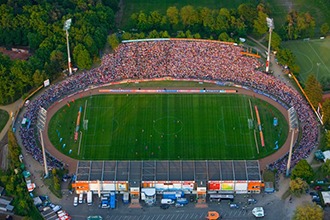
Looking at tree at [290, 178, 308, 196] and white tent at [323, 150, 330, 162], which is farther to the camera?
white tent at [323, 150, 330, 162]

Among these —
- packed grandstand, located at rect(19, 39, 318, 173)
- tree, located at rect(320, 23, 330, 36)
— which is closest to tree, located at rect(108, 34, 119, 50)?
packed grandstand, located at rect(19, 39, 318, 173)

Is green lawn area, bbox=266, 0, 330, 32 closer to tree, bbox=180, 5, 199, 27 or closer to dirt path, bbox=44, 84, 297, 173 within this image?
tree, bbox=180, 5, 199, 27

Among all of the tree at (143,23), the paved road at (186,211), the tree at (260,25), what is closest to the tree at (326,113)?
the paved road at (186,211)

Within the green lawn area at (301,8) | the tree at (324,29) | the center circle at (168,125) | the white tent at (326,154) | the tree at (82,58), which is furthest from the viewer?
the green lawn area at (301,8)

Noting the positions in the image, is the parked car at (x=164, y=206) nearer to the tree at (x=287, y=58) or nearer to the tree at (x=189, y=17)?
the tree at (x=287, y=58)

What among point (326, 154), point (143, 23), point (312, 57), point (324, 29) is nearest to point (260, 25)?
point (312, 57)
